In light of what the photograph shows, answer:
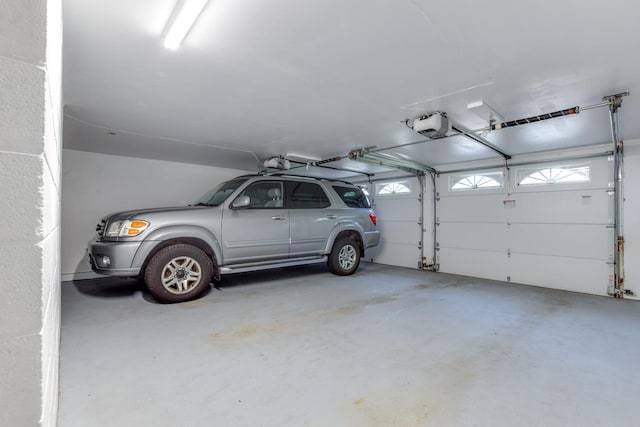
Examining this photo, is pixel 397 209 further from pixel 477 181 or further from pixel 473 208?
pixel 477 181

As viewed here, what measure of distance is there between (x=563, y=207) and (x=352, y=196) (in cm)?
372

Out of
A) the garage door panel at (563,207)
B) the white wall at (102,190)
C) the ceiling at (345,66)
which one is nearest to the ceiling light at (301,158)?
the ceiling at (345,66)

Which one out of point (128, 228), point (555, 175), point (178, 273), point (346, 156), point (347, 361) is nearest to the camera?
point (347, 361)

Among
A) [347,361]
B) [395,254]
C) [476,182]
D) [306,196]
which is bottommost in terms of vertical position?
[347,361]

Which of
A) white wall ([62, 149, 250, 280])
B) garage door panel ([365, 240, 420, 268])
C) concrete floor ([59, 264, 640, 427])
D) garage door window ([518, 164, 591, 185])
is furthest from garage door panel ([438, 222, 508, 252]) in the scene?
white wall ([62, 149, 250, 280])

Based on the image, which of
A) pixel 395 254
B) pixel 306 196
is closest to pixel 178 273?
pixel 306 196

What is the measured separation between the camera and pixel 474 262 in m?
6.01

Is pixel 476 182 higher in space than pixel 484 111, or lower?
lower

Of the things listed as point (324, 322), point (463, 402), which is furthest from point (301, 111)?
point (463, 402)

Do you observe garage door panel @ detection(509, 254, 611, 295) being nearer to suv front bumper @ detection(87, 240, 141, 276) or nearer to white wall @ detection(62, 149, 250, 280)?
suv front bumper @ detection(87, 240, 141, 276)

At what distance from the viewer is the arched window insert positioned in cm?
582

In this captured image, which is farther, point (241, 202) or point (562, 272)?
point (562, 272)

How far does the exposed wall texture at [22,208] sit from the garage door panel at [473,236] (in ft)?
21.3

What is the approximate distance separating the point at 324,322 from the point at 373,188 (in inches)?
210
